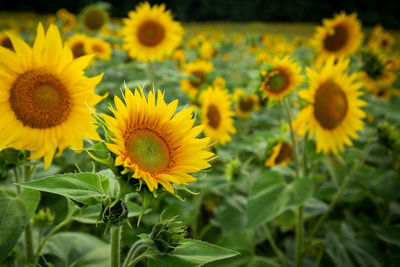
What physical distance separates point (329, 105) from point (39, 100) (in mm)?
1361

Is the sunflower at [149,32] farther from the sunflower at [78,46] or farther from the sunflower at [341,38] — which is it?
the sunflower at [341,38]

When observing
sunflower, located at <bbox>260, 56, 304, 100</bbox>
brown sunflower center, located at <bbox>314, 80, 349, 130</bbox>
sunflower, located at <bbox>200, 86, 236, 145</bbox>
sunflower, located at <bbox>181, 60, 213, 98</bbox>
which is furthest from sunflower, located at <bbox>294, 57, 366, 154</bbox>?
sunflower, located at <bbox>181, 60, 213, 98</bbox>

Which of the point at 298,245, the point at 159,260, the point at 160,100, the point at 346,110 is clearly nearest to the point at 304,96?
the point at 346,110

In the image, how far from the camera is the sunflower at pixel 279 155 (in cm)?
194

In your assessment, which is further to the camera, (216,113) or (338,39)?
(338,39)

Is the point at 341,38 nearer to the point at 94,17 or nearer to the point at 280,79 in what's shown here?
the point at 280,79

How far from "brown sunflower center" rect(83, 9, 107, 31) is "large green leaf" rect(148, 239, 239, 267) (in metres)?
3.80

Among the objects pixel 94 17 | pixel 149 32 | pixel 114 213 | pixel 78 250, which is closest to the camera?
pixel 114 213

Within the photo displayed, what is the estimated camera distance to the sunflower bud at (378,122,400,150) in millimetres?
1792

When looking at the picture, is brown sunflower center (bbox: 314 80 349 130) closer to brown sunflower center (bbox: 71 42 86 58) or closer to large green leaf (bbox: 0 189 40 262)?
large green leaf (bbox: 0 189 40 262)

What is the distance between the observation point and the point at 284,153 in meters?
2.02

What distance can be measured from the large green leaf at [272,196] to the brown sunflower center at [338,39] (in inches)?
78.4

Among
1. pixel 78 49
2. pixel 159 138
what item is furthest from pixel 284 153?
pixel 78 49

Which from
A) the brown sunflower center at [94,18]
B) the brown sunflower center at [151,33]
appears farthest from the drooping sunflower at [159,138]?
the brown sunflower center at [94,18]
